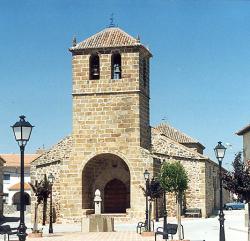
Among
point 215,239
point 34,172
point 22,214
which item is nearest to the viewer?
point 22,214

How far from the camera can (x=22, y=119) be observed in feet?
46.9

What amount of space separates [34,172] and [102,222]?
12.8 metres

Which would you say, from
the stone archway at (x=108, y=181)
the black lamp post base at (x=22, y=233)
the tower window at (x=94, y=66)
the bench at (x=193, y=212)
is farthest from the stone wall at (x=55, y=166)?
the black lamp post base at (x=22, y=233)

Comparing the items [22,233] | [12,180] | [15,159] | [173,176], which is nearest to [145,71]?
[173,176]

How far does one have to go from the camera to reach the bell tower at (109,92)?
39562mm

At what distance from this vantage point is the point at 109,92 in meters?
39.8

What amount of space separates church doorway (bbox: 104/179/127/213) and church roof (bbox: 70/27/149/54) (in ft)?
30.2

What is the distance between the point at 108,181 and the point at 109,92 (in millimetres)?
6273

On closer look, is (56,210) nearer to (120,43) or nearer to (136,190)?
A: (136,190)

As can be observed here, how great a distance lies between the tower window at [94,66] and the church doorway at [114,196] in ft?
23.9

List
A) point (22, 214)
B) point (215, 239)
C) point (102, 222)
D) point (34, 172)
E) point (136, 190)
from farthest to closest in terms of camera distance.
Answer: point (34, 172)
point (136, 190)
point (102, 222)
point (215, 239)
point (22, 214)

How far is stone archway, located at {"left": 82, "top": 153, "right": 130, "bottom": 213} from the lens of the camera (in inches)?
1614

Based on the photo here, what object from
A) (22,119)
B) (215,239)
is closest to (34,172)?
(215,239)

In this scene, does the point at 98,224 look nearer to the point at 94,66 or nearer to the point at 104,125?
the point at 104,125
